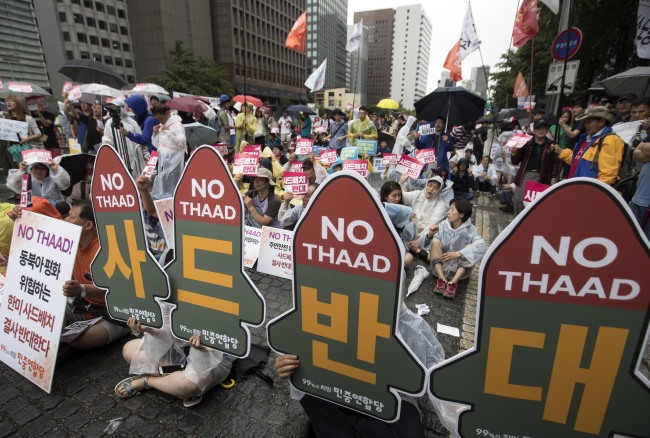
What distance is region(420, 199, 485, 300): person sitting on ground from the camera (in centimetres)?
425

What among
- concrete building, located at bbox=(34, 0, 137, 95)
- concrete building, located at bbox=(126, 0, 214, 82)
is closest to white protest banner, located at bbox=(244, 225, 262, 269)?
concrete building, located at bbox=(34, 0, 137, 95)

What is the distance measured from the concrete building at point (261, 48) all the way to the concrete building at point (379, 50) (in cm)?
2159

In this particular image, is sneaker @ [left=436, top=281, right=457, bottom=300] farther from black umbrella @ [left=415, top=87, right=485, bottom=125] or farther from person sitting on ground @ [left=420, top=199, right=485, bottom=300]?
black umbrella @ [left=415, top=87, right=485, bottom=125]

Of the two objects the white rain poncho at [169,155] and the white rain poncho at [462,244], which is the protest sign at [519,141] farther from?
the white rain poncho at [169,155]

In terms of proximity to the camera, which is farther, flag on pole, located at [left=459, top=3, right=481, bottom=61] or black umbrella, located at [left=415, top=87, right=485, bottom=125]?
flag on pole, located at [left=459, top=3, right=481, bottom=61]

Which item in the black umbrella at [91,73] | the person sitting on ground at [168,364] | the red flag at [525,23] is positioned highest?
the red flag at [525,23]

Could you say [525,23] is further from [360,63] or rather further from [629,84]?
[360,63]

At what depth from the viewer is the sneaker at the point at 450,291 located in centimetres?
416

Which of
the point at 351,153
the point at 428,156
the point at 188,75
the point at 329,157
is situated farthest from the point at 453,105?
the point at 188,75

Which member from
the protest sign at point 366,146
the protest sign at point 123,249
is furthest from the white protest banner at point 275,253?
the protest sign at point 366,146

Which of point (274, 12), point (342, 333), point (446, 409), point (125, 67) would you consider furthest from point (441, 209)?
point (274, 12)

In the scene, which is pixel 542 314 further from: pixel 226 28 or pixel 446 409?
pixel 226 28

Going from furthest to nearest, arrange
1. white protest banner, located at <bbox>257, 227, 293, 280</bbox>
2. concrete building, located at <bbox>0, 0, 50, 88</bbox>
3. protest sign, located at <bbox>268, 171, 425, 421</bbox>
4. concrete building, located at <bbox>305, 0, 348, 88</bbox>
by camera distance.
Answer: concrete building, located at <bbox>305, 0, 348, 88</bbox> → concrete building, located at <bbox>0, 0, 50, 88</bbox> → white protest banner, located at <bbox>257, 227, 293, 280</bbox> → protest sign, located at <bbox>268, 171, 425, 421</bbox>

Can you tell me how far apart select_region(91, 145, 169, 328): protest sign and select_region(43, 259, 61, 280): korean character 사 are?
39 cm
